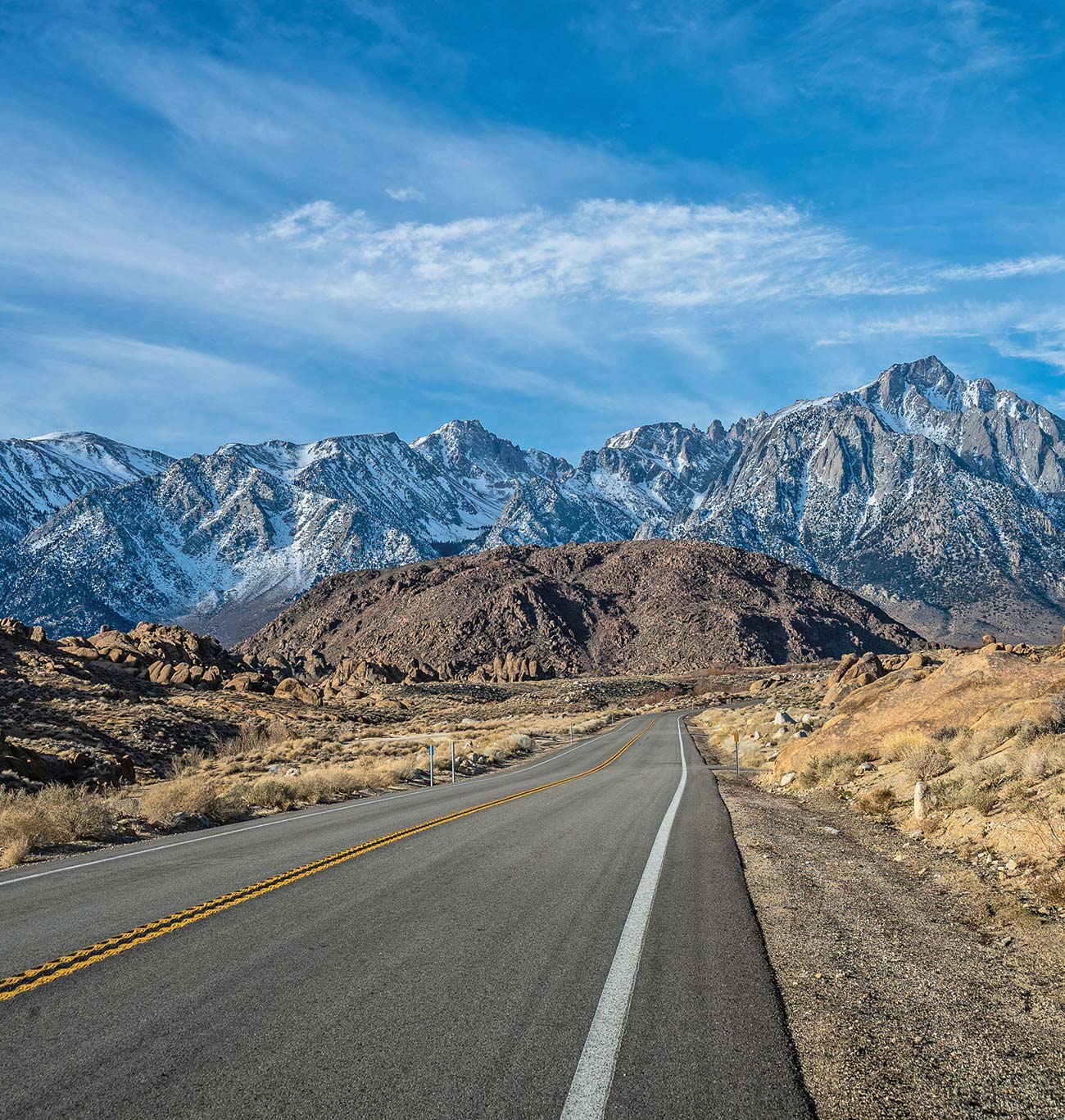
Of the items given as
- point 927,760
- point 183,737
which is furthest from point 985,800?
point 183,737

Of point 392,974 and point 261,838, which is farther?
point 261,838

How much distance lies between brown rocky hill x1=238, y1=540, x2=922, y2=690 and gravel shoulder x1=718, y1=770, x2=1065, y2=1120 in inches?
3823

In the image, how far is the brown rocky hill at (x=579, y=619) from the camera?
395 feet

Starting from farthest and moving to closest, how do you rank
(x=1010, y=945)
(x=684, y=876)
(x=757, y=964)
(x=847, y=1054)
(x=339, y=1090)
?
(x=684, y=876) → (x=1010, y=945) → (x=757, y=964) → (x=847, y=1054) → (x=339, y=1090)

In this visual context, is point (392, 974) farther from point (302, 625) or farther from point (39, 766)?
point (302, 625)

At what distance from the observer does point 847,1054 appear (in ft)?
13.1

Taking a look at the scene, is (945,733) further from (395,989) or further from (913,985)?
(395,989)

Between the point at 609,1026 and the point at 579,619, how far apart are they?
5110 inches

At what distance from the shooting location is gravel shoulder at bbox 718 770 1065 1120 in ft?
11.9

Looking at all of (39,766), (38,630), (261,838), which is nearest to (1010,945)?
(261,838)

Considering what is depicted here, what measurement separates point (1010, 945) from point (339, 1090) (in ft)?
16.3

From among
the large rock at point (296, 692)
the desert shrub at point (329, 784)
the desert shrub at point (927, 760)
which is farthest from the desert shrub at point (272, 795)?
the large rock at point (296, 692)

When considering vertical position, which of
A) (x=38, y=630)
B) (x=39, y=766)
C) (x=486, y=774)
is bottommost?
→ (x=486, y=774)

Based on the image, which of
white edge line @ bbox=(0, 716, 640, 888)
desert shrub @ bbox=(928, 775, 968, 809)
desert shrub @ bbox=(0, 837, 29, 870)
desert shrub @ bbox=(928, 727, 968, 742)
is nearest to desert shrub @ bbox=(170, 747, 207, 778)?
white edge line @ bbox=(0, 716, 640, 888)
